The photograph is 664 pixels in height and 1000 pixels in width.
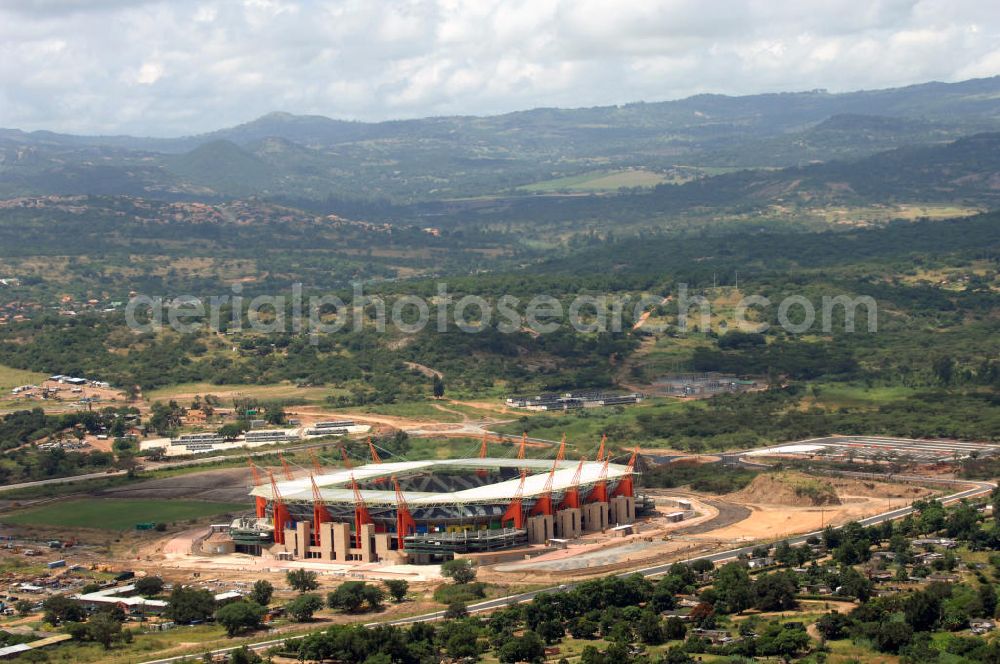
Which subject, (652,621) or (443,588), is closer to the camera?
(652,621)

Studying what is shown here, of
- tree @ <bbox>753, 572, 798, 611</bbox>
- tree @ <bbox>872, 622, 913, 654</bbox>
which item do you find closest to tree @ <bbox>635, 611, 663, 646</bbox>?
tree @ <bbox>753, 572, 798, 611</bbox>

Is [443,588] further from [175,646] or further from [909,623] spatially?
[909,623]

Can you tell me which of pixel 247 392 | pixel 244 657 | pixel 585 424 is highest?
pixel 244 657

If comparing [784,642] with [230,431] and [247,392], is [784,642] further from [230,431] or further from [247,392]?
[247,392]

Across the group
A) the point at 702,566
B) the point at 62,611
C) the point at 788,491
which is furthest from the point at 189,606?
the point at 788,491

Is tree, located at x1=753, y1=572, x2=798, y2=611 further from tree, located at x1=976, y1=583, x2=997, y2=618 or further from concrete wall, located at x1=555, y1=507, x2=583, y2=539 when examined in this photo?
concrete wall, located at x1=555, y1=507, x2=583, y2=539

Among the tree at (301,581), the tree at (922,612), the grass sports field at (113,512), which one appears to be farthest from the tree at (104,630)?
the tree at (922,612)

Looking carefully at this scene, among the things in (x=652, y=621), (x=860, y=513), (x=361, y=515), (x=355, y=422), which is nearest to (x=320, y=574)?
(x=361, y=515)
